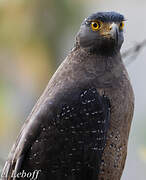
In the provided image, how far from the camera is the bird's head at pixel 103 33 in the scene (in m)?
6.23

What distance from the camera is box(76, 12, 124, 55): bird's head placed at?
623 cm

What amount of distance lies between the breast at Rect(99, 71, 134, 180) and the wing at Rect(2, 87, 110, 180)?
0.16 feet

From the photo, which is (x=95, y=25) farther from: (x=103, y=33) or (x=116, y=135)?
(x=116, y=135)

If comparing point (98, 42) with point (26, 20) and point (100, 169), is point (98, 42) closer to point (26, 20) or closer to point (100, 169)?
point (100, 169)

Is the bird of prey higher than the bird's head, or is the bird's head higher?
the bird's head

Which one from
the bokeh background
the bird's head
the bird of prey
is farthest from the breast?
the bokeh background

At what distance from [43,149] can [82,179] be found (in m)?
0.44

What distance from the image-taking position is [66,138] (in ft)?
19.3

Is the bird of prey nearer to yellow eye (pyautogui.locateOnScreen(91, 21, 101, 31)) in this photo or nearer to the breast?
the breast

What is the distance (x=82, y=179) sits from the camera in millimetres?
5875

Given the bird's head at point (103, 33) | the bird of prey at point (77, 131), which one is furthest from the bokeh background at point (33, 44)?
the bird of prey at point (77, 131)

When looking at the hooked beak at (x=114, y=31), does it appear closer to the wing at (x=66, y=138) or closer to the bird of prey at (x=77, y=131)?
the bird of prey at (x=77, y=131)

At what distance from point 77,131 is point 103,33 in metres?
1.01

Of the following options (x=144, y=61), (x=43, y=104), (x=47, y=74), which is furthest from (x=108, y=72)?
(x=144, y=61)
